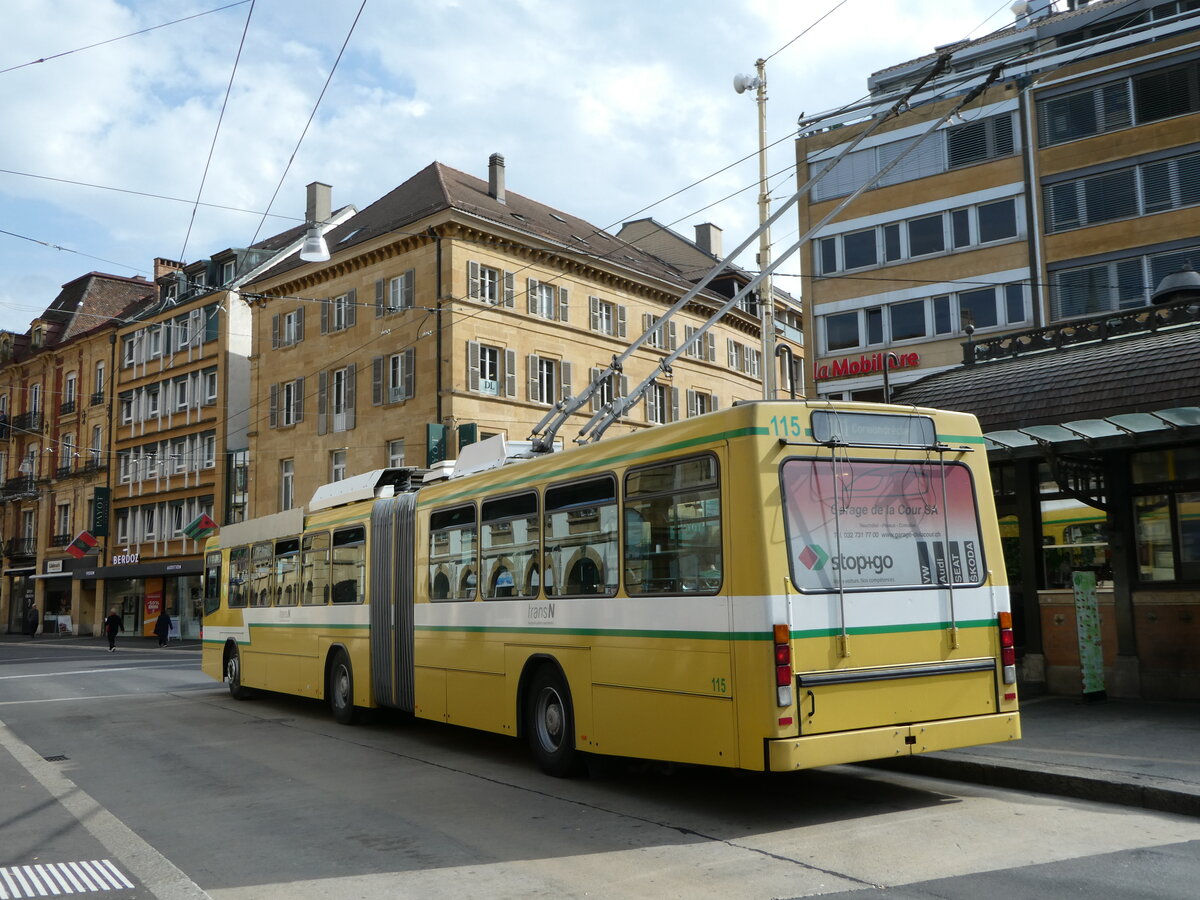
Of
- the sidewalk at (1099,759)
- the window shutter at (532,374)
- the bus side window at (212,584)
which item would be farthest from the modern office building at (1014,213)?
the bus side window at (212,584)

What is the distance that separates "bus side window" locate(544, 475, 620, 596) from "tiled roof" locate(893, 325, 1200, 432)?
262 inches

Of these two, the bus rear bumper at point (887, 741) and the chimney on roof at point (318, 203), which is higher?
the chimney on roof at point (318, 203)

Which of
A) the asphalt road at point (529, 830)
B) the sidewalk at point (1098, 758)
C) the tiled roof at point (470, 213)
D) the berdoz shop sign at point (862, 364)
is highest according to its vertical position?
the tiled roof at point (470, 213)

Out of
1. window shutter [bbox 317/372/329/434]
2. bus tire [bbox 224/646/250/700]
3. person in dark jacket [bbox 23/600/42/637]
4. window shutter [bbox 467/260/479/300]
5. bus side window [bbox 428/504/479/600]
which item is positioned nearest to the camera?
bus side window [bbox 428/504/479/600]

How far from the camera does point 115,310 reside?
6594cm

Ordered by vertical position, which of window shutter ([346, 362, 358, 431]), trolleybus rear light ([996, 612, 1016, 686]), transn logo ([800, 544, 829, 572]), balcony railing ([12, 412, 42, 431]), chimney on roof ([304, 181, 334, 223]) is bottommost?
trolleybus rear light ([996, 612, 1016, 686])

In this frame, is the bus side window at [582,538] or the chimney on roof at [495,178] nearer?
the bus side window at [582,538]

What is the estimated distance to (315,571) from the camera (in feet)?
53.1

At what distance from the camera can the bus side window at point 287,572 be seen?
16.9 m

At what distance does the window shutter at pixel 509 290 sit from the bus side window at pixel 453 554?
29140mm

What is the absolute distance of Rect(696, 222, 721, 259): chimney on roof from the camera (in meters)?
59.9

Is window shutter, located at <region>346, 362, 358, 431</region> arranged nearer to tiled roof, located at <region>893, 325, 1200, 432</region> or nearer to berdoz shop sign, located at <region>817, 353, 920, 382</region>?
berdoz shop sign, located at <region>817, 353, 920, 382</region>

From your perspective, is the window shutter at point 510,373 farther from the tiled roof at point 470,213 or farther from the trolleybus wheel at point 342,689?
the trolleybus wheel at point 342,689

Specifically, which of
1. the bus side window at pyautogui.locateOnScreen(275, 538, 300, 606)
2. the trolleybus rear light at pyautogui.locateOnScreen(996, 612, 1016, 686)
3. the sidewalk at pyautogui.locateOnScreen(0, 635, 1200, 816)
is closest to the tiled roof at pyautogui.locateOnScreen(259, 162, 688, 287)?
the bus side window at pyautogui.locateOnScreen(275, 538, 300, 606)
